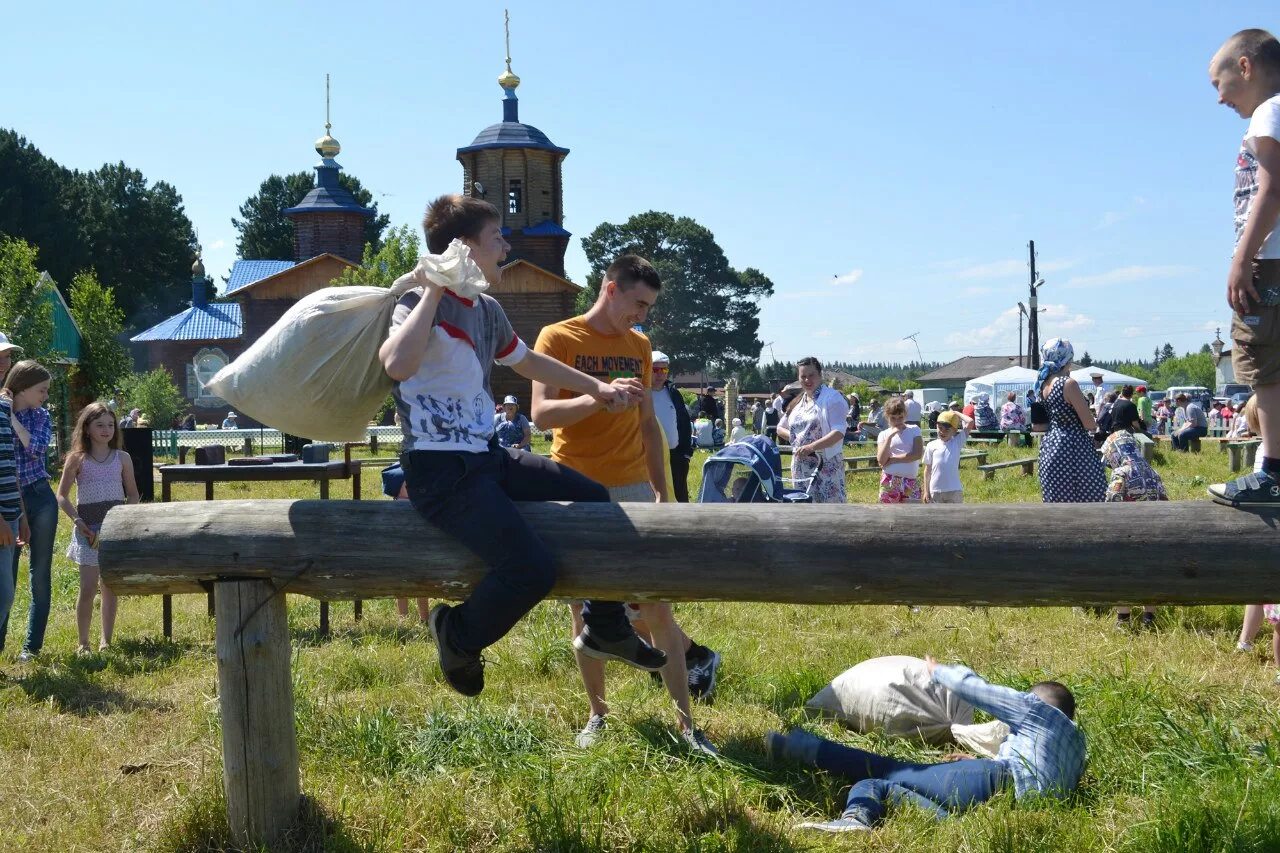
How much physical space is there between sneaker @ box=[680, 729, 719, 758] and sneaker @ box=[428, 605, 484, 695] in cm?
112

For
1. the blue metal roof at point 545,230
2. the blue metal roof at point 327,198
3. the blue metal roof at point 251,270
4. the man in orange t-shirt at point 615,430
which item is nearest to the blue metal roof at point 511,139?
the blue metal roof at point 545,230

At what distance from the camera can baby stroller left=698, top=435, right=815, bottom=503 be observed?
778 cm

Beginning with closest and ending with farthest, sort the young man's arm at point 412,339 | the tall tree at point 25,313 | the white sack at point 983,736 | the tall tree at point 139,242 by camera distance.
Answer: the young man's arm at point 412,339 → the white sack at point 983,736 → the tall tree at point 25,313 → the tall tree at point 139,242

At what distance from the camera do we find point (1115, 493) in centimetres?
816

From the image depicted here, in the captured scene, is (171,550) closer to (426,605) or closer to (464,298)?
(464,298)

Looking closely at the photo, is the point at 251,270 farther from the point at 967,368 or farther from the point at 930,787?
the point at 967,368

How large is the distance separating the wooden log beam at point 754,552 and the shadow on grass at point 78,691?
7.49 ft

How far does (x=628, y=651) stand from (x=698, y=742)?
0.66 m

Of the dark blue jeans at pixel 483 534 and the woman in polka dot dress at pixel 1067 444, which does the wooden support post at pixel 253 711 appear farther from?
the woman in polka dot dress at pixel 1067 444

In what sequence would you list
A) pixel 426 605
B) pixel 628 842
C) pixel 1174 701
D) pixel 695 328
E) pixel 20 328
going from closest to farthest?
1. pixel 628 842
2. pixel 1174 701
3. pixel 426 605
4. pixel 20 328
5. pixel 695 328

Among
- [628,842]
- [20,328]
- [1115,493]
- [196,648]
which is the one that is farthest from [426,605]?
[20,328]

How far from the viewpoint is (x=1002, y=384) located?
140 feet

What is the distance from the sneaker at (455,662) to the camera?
3783 mm

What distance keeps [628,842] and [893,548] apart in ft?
4.43
